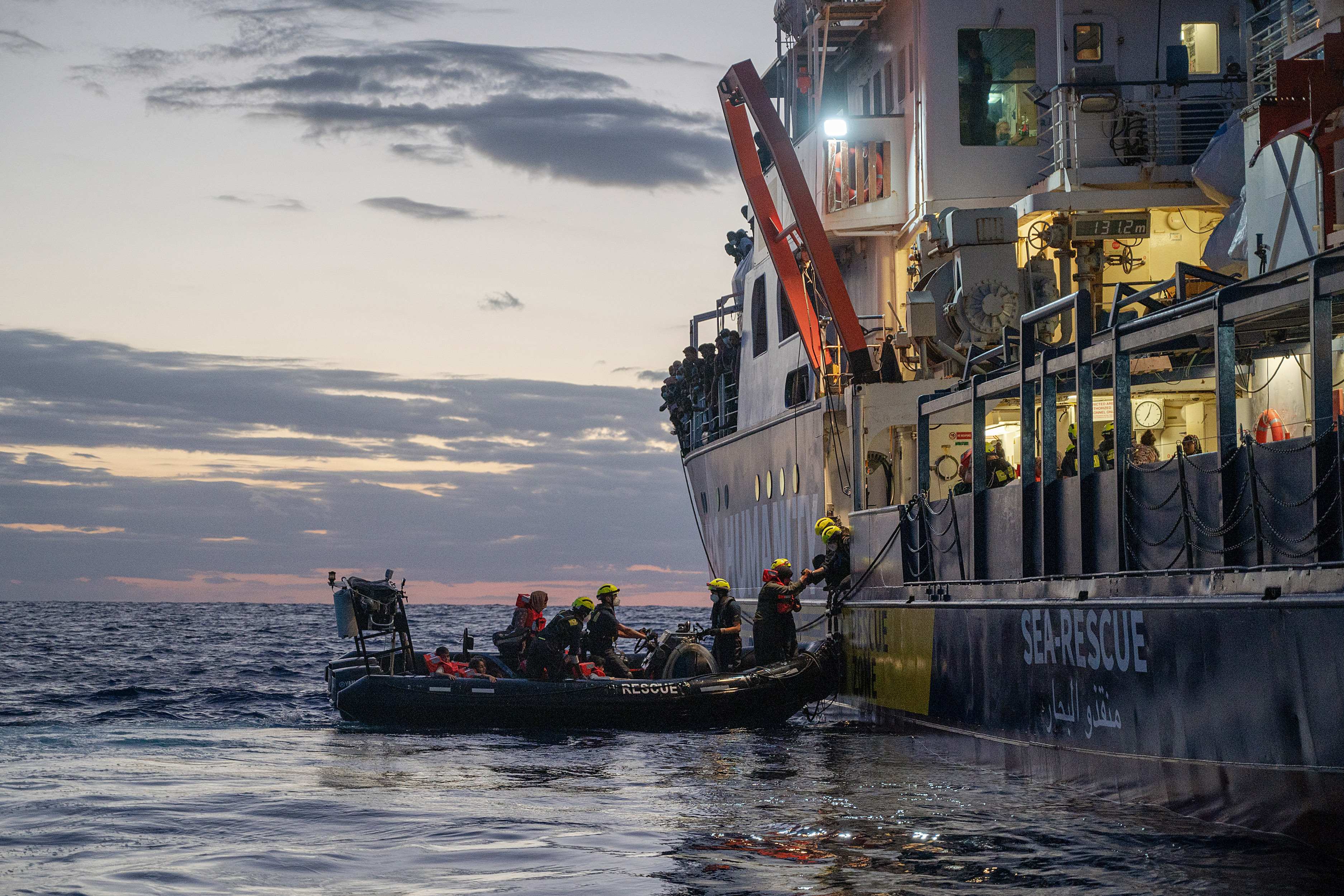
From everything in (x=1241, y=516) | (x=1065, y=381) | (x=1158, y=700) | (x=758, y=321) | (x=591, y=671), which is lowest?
(x=591, y=671)

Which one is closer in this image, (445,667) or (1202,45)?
(445,667)

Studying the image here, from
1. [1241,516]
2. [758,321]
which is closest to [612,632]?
[758,321]

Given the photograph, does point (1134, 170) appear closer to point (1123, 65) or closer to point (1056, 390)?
point (1123, 65)

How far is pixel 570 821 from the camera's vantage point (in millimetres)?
11352

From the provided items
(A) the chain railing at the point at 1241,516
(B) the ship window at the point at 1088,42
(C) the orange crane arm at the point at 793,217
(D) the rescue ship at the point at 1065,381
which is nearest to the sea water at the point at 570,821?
(D) the rescue ship at the point at 1065,381

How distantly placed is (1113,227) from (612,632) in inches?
345

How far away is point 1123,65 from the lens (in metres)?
22.2

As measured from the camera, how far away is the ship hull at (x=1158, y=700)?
8.57 meters

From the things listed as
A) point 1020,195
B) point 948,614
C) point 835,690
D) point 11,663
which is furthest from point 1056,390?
point 11,663

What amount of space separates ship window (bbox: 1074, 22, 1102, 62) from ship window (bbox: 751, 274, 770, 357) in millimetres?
7466

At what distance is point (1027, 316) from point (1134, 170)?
23.8 ft

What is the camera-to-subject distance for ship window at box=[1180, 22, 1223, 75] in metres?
22.2

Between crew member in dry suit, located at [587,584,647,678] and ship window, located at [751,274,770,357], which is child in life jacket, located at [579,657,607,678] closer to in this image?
crew member in dry suit, located at [587,584,647,678]

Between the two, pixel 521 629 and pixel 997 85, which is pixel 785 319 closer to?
pixel 997 85
